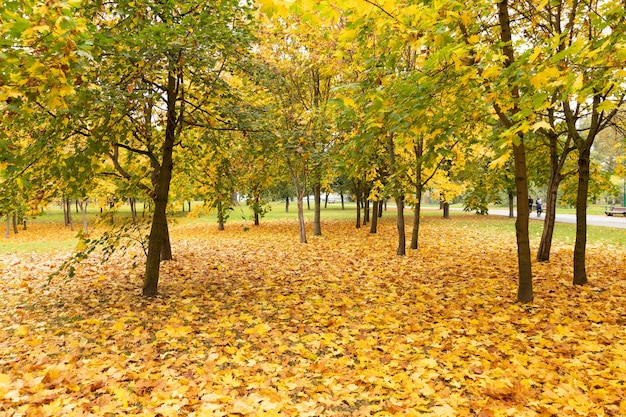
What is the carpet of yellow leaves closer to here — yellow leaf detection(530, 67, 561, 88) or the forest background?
the forest background

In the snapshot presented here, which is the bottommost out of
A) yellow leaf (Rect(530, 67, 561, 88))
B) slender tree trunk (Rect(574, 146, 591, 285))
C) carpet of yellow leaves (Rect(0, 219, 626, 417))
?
carpet of yellow leaves (Rect(0, 219, 626, 417))

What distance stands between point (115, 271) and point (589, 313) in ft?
34.7

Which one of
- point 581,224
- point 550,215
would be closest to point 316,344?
point 581,224

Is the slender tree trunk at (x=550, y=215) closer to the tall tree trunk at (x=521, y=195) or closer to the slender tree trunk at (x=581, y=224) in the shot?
the slender tree trunk at (x=581, y=224)

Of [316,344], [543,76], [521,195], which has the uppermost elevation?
[543,76]

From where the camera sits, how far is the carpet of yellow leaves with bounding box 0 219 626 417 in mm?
3514

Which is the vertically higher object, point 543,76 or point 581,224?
point 543,76

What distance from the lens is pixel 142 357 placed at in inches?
181

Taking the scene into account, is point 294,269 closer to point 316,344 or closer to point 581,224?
point 316,344

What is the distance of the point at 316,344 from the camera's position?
16.4 feet

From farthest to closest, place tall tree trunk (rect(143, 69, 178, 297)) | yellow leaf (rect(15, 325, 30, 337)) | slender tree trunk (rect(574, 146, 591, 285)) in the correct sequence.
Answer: slender tree trunk (rect(574, 146, 591, 285)) < tall tree trunk (rect(143, 69, 178, 297)) < yellow leaf (rect(15, 325, 30, 337))

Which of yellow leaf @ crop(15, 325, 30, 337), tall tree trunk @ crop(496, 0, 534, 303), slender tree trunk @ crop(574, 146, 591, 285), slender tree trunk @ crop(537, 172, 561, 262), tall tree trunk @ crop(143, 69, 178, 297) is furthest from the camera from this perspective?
slender tree trunk @ crop(537, 172, 561, 262)

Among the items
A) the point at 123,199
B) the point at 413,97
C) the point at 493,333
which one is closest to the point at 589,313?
the point at 493,333

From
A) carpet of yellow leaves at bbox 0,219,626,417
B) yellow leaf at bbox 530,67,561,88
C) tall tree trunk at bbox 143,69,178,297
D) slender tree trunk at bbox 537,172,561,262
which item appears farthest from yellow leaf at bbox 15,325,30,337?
slender tree trunk at bbox 537,172,561,262
